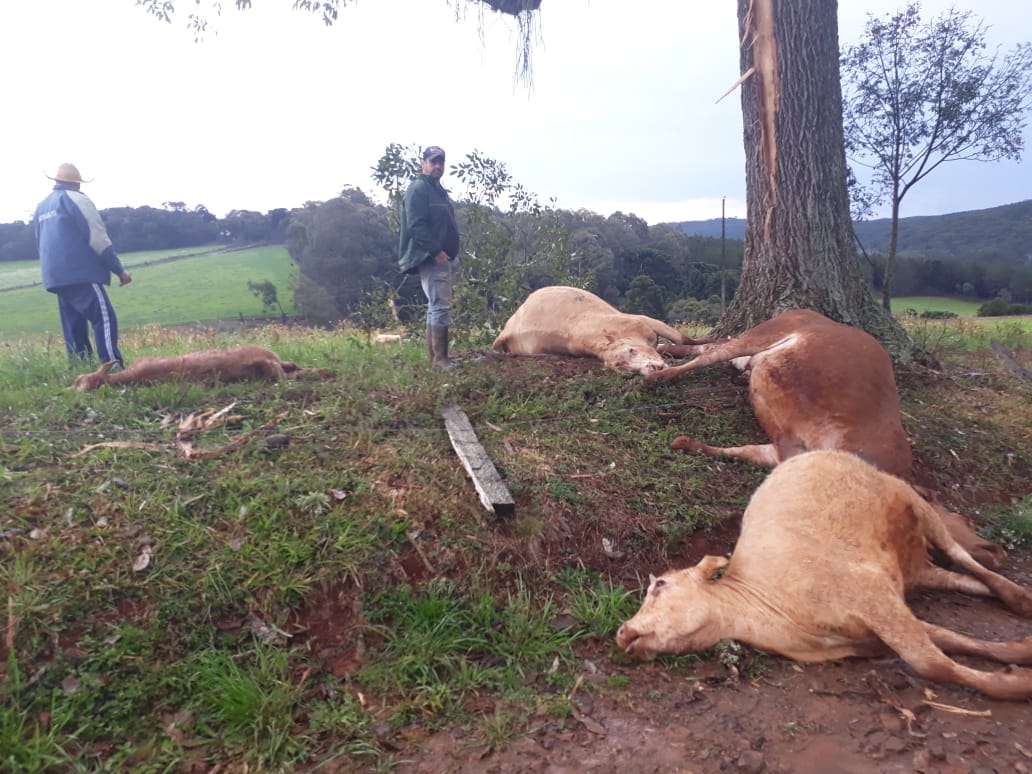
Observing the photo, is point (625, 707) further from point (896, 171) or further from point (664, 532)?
point (896, 171)

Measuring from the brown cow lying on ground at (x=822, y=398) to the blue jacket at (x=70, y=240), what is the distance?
5.56 meters

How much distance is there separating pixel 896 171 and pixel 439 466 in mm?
16098

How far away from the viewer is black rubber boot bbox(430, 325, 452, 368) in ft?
20.2

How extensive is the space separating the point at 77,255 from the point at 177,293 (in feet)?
92.3

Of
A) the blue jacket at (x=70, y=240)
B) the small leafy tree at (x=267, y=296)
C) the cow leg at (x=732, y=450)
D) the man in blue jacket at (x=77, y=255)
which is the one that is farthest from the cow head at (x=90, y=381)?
the small leafy tree at (x=267, y=296)

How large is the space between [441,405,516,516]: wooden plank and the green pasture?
76.4ft

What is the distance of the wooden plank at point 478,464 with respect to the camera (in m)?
3.77

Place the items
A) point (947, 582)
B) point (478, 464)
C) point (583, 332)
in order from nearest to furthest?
1. point (947, 582)
2. point (478, 464)
3. point (583, 332)

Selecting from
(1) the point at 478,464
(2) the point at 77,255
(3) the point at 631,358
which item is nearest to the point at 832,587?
(1) the point at 478,464

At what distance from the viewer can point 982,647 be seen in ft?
9.64

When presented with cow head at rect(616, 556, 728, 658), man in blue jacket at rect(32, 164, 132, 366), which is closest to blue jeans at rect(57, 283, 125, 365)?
man in blue jacket at rect(32, 164, 132, 366)

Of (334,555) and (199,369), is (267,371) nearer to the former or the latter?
(199,369)

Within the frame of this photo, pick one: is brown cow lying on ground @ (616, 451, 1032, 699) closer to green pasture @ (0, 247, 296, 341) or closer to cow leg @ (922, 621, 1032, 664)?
cow leg @ (922, 621, 1032, 664)

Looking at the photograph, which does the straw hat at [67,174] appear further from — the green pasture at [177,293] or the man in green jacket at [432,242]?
the green pasture at [177,293]
